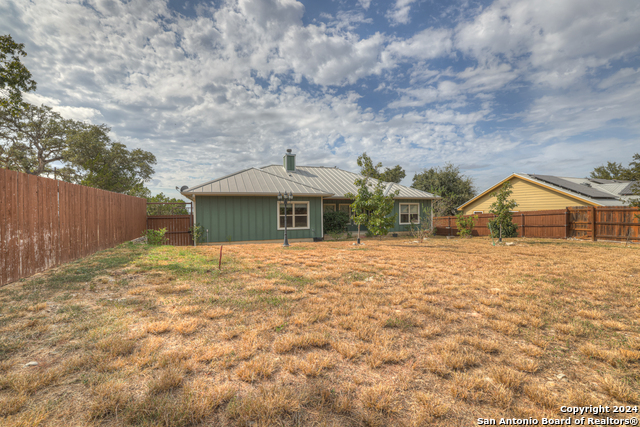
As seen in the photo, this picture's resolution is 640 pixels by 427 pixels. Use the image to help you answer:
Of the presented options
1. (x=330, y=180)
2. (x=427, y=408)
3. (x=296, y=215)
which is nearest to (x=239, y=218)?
(x=296, y=215)

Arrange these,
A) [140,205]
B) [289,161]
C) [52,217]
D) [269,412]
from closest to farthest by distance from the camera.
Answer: [269,412] < [52,217] < [140,205] < [289,161]

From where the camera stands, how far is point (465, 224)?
52.1 feet

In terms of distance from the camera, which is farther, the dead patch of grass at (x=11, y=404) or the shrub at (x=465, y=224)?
the shrub at (x=465, y=224)

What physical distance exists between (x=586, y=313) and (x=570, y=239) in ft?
44.1

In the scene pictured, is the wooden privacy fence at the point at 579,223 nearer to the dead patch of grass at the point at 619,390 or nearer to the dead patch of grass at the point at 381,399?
the dead patch of grass at the point at 619,390

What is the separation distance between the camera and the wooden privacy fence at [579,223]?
11.7 meters

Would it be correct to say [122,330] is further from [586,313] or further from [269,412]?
[586,313]

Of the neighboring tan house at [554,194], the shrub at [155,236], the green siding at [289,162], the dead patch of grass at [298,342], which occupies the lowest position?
the dead patch of grass at [298,342]

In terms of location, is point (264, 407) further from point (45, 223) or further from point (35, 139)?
point (35, 139)

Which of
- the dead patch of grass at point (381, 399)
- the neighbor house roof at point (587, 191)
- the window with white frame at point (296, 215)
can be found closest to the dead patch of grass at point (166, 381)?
the dead patch of grass at point (381, 399)

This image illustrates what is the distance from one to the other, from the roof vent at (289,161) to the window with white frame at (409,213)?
7.69m

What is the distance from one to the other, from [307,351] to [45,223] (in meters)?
6.27

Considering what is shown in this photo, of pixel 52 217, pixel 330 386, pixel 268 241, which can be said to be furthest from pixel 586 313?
pixel 268 241

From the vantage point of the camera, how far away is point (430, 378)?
212 cm
